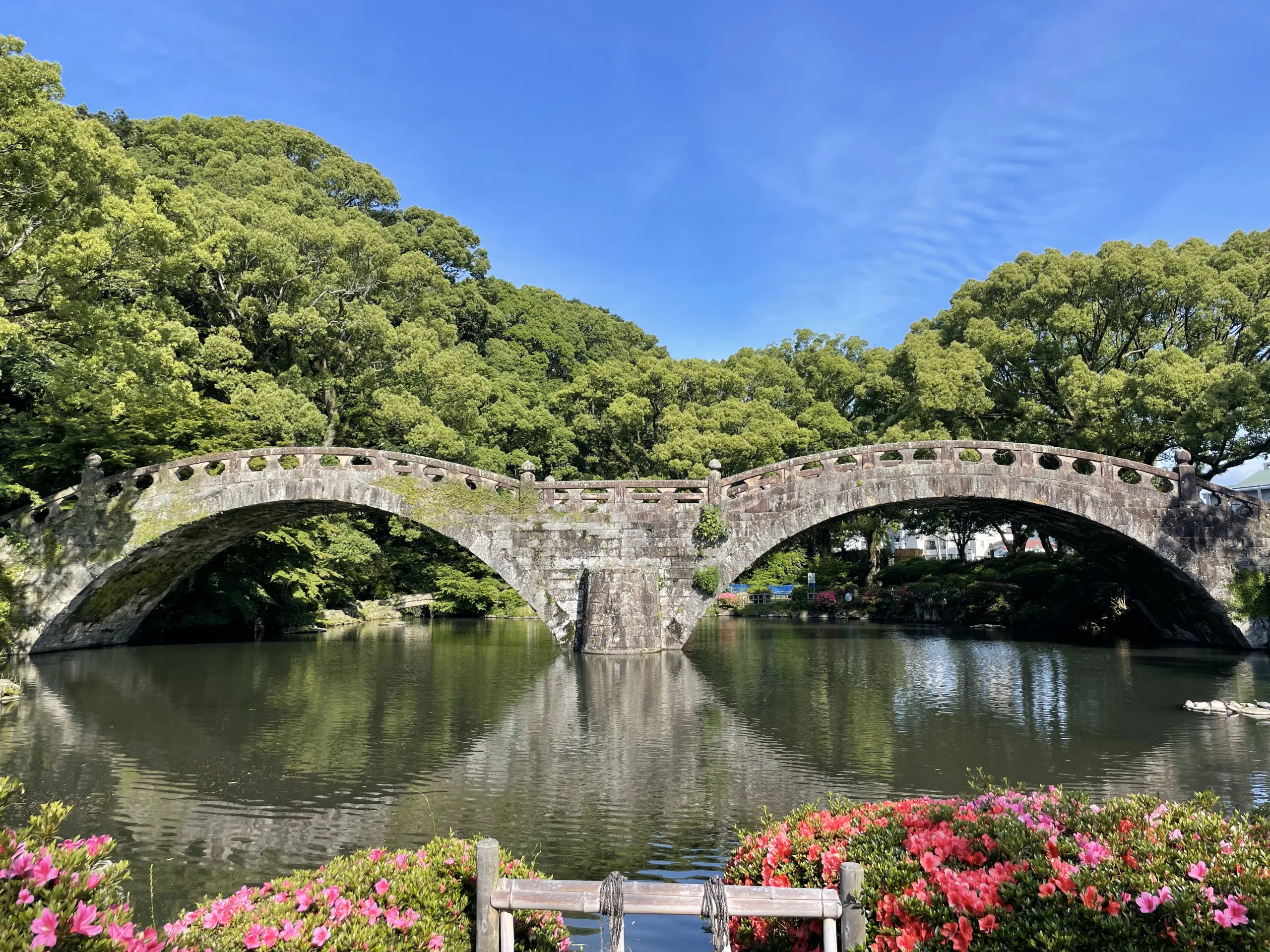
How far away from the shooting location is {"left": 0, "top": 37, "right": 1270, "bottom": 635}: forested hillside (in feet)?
52.9

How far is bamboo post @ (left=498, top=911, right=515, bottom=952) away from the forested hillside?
14.1m

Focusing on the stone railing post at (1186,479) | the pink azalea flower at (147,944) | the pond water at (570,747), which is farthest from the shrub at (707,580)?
the pink azalea flower at (147,944)

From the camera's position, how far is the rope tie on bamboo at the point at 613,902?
367 centimetres

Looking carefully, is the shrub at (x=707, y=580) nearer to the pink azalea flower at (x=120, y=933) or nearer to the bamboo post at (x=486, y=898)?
the bamboo post at (x=486, y=898)

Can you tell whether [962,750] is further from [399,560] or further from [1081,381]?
[399,560]

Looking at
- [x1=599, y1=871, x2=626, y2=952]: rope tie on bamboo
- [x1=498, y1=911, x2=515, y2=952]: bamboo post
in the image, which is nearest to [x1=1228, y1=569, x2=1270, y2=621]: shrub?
[x1=599, y1=871, x2=626, y2=952]: rope tie on bamboo

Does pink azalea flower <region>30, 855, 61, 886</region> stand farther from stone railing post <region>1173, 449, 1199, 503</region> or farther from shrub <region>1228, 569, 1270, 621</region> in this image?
shrub <region>1228, 569, 1270, 621</region>

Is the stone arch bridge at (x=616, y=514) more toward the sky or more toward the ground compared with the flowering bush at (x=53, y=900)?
more toward the sky

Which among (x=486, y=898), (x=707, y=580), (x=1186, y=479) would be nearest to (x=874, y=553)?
(x=1186, y=479)

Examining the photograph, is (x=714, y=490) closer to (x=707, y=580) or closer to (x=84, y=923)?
(x=707, y=580)

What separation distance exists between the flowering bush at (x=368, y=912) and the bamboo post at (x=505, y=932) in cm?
26

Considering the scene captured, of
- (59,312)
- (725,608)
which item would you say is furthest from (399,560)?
(59,312)

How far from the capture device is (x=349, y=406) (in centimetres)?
3281

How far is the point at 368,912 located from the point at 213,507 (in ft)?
63.9
